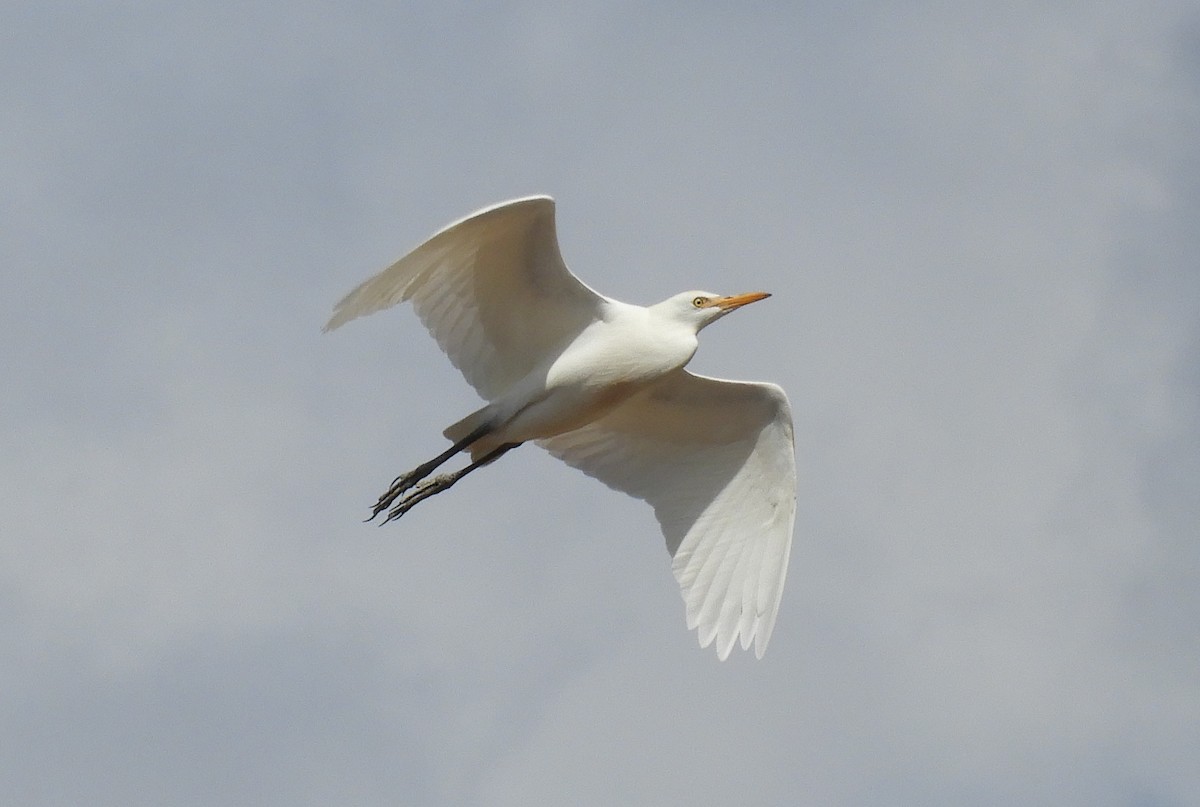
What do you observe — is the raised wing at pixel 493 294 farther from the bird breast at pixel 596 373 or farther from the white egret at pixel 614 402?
the bird breast at pixel 596 373

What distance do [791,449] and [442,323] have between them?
166 inches

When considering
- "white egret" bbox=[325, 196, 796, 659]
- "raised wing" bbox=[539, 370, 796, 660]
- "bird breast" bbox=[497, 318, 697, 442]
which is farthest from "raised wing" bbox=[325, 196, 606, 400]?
"raised wing" bbox=[539, 370, 796, 660]

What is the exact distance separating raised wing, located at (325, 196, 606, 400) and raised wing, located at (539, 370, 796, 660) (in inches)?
57.3

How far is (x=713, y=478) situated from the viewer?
23.0 metres

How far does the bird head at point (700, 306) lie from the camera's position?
21.6 m

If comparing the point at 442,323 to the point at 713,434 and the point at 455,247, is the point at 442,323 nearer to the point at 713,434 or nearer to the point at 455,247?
the point at 455,247

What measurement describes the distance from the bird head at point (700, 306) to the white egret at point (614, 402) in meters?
0.02

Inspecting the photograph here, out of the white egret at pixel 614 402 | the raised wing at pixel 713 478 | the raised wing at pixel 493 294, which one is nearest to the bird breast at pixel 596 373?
the white egret at pixel 614 402

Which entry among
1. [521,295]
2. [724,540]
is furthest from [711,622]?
[521,295]

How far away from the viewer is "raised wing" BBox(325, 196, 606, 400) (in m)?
20.0

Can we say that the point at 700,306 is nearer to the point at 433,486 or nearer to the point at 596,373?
the point at 596,373

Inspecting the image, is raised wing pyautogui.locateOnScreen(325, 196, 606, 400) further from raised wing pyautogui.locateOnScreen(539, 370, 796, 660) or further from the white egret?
raised wing pyautogui.locateOnScreen(539, 370, 796, 660)

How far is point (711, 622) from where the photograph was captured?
2189cm

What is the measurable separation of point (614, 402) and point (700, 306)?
139 cm
